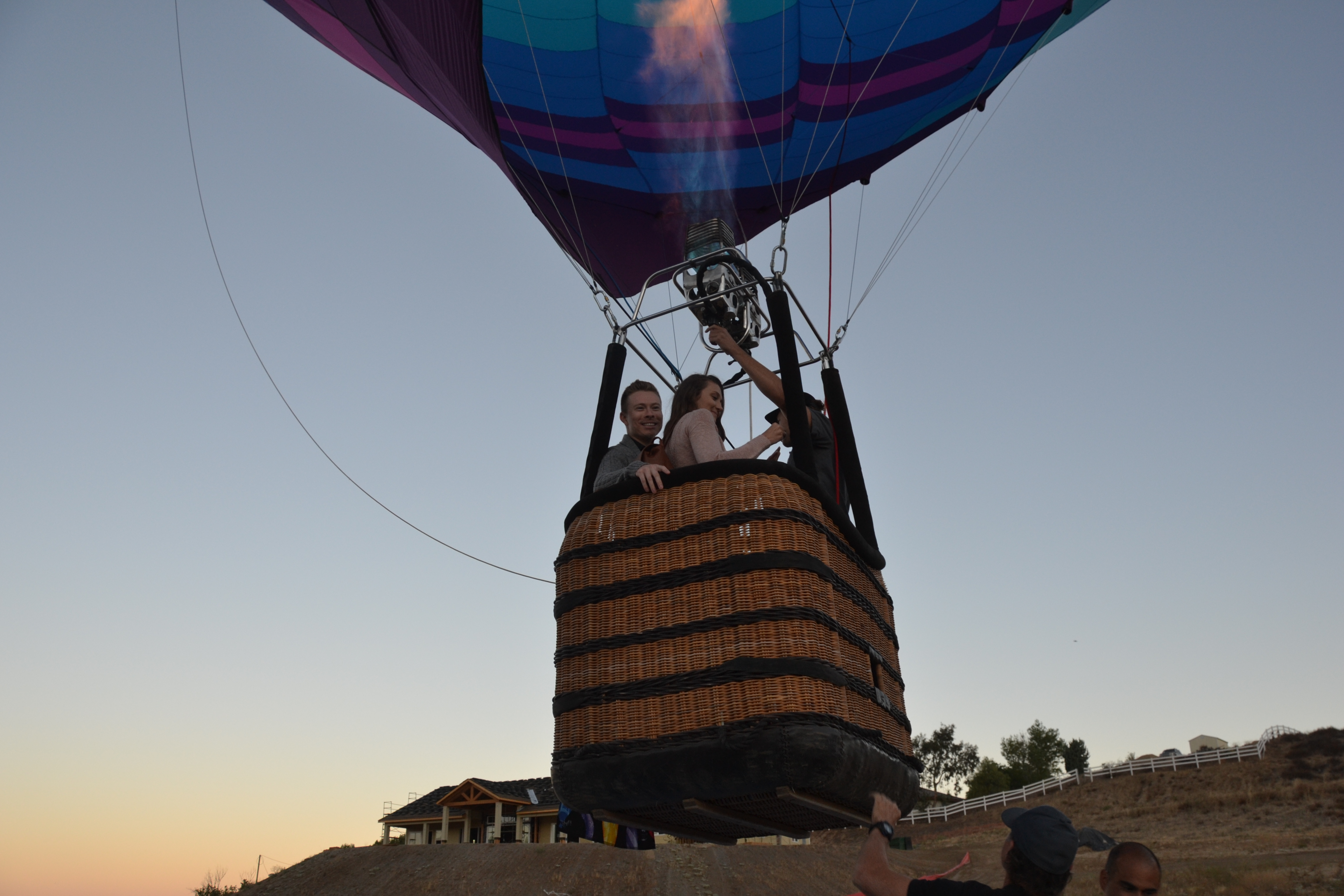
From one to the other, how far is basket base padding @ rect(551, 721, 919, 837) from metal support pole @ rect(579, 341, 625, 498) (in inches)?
34.9

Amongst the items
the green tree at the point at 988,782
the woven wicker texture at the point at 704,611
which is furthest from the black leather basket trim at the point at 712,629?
the green tree at the point at 988,782

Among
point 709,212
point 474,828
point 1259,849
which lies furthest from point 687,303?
point 474,828

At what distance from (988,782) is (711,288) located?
40080 millimetres

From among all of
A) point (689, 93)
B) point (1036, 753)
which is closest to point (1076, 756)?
point (1036, 753)

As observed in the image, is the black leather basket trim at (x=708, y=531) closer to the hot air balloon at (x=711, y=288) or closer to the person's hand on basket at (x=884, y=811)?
the hot air balloon at (x=711, y=288)

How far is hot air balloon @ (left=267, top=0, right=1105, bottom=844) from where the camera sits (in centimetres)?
230

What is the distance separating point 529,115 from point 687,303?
280 centimetres

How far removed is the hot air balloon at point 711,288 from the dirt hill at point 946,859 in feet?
43.1

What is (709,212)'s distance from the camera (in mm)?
5484

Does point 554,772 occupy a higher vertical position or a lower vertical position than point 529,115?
lower

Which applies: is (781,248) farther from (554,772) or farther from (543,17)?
(543,17)

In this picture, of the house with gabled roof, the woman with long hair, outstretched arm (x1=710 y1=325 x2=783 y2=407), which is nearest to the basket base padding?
the woman with long hair

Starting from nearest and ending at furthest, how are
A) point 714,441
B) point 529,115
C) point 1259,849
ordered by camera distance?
point 714,441
point 529,115
point 1259,849

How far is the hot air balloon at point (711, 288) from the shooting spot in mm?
2305
